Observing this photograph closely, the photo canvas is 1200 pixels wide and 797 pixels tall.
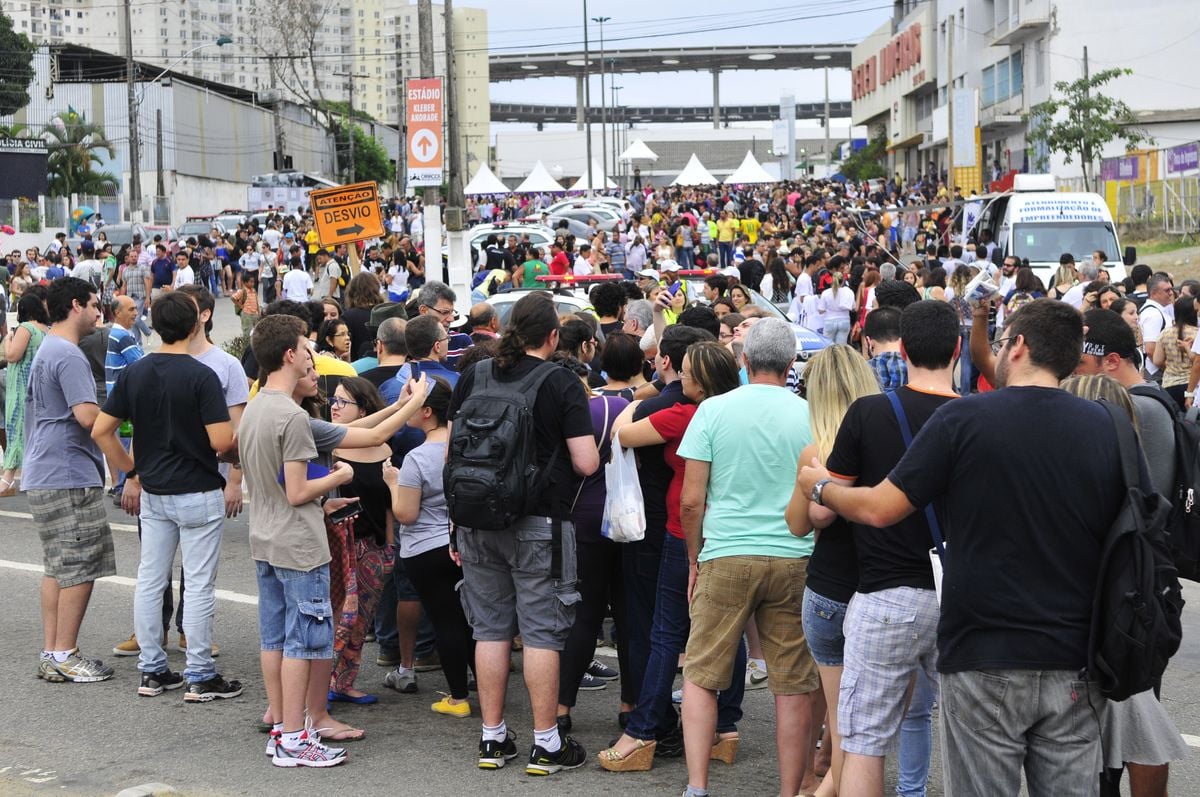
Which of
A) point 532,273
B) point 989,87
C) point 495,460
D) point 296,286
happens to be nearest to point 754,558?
point 495,460

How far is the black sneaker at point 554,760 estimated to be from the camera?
226 inches

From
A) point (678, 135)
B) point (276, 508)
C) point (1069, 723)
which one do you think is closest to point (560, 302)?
point (276, 508)

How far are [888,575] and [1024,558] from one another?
83 cm


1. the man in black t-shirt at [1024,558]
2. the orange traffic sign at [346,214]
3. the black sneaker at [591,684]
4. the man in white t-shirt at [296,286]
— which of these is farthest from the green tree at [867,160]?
the man in black t-shirt at [1024,558]

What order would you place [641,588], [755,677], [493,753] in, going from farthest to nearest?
[755,677] → [641,588] → [493,753]

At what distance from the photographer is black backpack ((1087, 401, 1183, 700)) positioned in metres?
3.58

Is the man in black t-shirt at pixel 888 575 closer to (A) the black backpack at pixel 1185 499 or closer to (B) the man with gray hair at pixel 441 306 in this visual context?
(A) the black backpack at pixel 1185 499

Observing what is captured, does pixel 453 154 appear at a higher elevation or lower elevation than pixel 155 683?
higher

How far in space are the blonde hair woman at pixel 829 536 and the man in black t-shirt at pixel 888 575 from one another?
205 mm

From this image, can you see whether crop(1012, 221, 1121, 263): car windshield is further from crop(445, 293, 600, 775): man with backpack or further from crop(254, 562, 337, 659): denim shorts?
crop(254, 562, 337, 659): denim shorts

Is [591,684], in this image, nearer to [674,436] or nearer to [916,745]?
[674,436]

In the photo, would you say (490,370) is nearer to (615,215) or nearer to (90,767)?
(90,767)

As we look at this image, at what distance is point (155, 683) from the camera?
22.4 feet

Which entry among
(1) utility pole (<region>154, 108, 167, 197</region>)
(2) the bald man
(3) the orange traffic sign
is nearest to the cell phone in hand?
(2) the bald man
